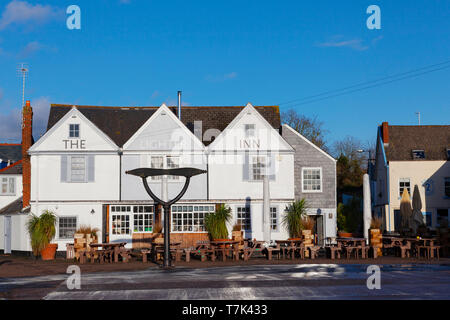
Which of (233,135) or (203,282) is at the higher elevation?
(233,135)

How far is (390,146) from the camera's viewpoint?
42.1m

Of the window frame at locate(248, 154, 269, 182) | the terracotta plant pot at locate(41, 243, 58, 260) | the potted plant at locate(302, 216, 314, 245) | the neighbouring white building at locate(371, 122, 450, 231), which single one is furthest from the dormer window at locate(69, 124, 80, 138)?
the neighbouring white building at locate(371, 122, 450, 231)

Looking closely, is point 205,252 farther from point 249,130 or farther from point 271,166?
point 249,130

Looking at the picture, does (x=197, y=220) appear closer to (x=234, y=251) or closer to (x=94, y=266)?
(x=234, y=251)

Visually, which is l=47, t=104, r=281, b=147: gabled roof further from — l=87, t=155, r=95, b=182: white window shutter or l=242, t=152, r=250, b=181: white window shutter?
l=242, t=152, r=250, b=181: white window shutter

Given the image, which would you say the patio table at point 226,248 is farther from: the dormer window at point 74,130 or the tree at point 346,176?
the tree at point 346,176

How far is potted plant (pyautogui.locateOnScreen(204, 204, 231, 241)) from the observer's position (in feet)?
96.5

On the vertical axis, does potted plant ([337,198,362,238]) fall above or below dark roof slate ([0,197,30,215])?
below

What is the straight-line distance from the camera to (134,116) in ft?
110

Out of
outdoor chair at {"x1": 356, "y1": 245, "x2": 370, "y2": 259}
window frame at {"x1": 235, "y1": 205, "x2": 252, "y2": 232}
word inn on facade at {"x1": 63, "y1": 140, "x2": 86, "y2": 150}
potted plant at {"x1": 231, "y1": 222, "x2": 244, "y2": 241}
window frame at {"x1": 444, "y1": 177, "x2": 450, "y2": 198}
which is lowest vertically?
outdoor chair at {"x1": 356, "y1": 245, "x2": 370, "y2": 259}

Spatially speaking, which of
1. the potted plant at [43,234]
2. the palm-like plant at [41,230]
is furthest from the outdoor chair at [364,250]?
the palm-like plant at [41,230]

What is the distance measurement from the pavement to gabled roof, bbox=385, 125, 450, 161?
2258 cm
